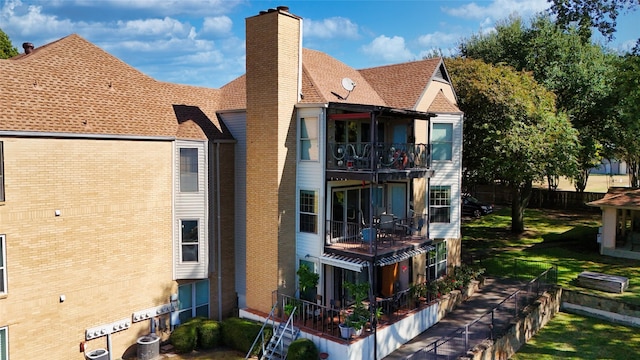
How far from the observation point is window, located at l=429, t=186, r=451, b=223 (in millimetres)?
22270

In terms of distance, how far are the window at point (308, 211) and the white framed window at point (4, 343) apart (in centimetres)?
1023

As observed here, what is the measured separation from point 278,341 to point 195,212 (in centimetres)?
617

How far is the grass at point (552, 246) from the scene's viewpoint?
1017 inches

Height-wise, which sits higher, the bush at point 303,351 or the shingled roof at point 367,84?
the shingled roof at point 367,84

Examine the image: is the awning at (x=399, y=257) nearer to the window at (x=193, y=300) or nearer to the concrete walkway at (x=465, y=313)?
the concrete walkway at (x=465, y=313)

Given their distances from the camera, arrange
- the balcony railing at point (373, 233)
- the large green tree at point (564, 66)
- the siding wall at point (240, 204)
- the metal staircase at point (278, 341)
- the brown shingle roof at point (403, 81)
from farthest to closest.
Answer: the large green tree at point (564, 66)
the brown shingle roof at point (403, 81)
the siding wall at point (240, 204)
the balcony railing at point (373, 233)
the metal staircase at point (278, 341)

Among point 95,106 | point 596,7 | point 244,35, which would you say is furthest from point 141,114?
point 596,7

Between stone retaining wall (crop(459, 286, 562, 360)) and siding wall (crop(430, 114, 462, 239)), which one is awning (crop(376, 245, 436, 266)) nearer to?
siding wall (crop(430, 114, 462, 239))

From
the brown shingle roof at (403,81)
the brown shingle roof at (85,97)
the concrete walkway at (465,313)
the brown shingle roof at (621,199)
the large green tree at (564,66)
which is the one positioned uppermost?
the large green tree at (564,66)

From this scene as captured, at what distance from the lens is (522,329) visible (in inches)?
713

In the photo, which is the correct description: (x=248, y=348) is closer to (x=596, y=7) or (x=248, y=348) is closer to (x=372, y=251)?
(x=372, y=251)

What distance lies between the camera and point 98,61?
713 inches

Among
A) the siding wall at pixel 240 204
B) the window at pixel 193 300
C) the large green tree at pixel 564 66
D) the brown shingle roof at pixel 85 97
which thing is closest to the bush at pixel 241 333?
the window at pixel 193 300

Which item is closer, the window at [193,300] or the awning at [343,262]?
the awning at [343,262]
